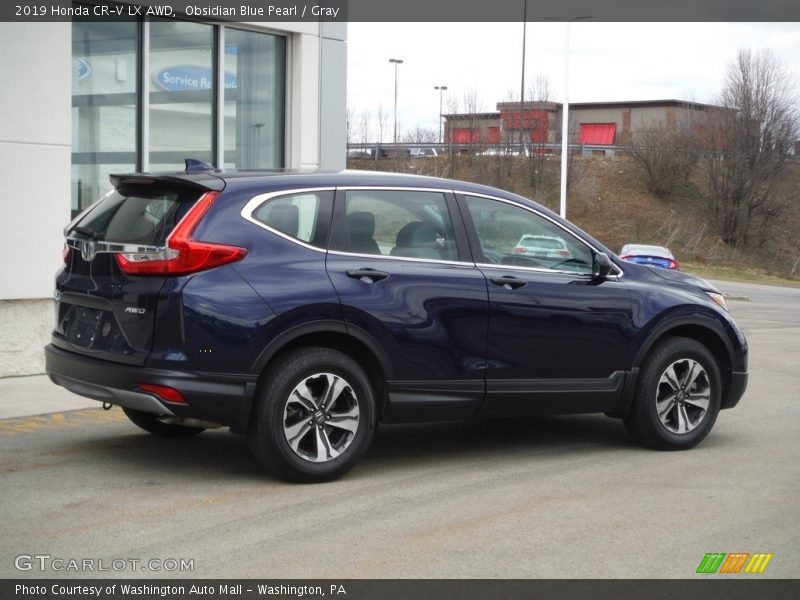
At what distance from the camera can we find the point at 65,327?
6840mm

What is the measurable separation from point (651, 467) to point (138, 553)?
11.9ft

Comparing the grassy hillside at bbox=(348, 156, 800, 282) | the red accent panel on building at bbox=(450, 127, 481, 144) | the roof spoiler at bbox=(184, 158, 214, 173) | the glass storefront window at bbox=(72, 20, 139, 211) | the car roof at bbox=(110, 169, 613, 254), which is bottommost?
the grassy hillside at bbox=(348, 156, 800, 282)

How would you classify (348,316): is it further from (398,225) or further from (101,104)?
(101,104)

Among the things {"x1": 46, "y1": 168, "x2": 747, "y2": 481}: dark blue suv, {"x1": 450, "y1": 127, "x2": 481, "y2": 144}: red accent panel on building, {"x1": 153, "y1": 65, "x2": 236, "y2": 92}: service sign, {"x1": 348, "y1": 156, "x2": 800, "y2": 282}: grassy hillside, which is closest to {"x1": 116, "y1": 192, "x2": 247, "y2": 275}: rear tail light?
{"x1": 46, "y1": 168, "x2": 747, "y2": 481}: dark blue suv

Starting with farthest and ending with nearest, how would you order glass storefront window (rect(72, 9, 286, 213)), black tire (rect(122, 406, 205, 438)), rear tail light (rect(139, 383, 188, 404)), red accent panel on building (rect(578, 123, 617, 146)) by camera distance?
1. red accent panel on building (rect(578, 123, 617, 146))
2. glass storefront window (rect(72, 9, 286, 213))
3. black tire (rect(122, 406, 205, 438))
4. rear tail light (rect(139, 383, 188, 404))

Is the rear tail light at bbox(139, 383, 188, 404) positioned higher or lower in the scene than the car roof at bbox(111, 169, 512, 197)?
lower

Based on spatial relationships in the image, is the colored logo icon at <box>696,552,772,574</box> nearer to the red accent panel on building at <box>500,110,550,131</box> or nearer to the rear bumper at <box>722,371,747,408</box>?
the rear bumper at <box>722,371,747,408</box>

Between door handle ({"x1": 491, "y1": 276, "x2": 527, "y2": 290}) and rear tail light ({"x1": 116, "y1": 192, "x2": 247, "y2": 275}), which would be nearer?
rear tail light ({"x1": 116, "y1": 192, "x2": 247, "y2": 275})

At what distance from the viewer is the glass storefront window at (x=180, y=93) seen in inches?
488

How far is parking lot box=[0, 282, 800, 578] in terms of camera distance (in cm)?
517

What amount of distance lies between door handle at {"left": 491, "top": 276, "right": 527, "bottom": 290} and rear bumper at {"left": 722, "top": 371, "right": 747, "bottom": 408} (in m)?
1.97
